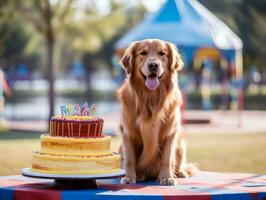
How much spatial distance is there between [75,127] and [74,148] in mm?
172

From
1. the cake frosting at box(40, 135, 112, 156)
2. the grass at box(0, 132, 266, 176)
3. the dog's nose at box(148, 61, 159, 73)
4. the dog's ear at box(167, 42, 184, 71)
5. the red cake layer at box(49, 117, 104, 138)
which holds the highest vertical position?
the dog's ear at box(167, 42, 184, 71)

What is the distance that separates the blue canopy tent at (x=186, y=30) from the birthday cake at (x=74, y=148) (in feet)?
40.9

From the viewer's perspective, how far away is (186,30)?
60.8ft

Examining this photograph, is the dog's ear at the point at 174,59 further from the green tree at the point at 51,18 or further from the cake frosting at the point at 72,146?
the green tree at the point at 51,18

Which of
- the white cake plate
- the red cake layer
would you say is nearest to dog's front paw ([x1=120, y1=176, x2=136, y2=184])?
the white cake plate

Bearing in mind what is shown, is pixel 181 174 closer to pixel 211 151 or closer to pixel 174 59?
pixel 174 59

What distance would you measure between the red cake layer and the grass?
15.4 ft

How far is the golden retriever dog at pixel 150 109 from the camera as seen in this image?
6449 millimetres

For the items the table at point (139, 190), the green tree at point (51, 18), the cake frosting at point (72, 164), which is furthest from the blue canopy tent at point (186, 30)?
the cake frosting at point (72, 164)

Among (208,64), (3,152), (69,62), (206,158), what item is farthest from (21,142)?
(69,62)

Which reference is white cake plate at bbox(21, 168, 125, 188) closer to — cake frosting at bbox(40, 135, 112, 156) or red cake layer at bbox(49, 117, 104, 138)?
cake frosting at bbox(40, 135, 112, 156)

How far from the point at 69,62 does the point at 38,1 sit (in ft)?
197

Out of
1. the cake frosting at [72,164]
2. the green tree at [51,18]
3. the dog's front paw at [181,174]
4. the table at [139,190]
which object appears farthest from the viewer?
the green tree at [51,18]

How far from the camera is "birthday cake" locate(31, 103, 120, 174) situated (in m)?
5.62
